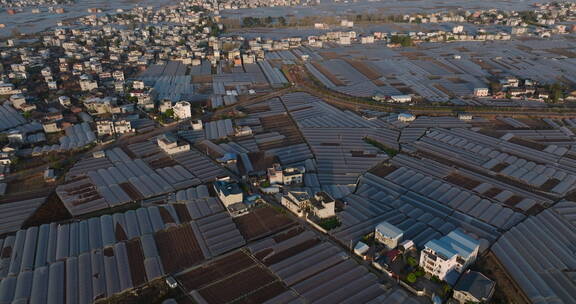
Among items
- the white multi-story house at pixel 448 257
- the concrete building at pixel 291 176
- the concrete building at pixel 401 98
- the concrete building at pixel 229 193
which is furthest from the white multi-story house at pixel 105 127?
the concrete building at pixel 401 98

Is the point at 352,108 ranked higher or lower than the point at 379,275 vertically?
higher

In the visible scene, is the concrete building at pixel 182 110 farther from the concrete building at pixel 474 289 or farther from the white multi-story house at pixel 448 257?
the concrete building at pixel 474 289

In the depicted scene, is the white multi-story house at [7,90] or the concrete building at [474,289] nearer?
the concrete building at [474,289]

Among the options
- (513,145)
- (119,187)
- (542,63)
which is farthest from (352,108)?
(542,63)

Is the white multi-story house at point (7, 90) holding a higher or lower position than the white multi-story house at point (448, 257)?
higher

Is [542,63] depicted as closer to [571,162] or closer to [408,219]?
[571,162]

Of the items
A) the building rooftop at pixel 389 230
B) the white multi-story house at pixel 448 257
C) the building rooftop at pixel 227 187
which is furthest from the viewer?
the building rooftop at pixel 227 187
